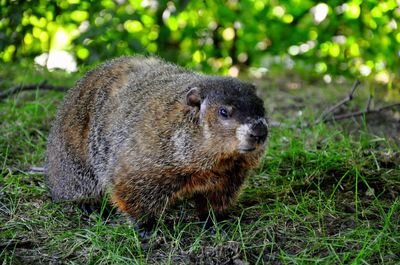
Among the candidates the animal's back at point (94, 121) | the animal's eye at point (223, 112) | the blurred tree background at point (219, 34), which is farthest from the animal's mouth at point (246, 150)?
the blurred tree background at point (219, 34)

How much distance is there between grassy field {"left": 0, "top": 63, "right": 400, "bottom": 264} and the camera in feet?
13.1

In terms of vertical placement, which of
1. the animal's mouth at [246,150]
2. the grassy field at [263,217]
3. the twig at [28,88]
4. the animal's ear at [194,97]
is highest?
the animal's ear at [194,97]

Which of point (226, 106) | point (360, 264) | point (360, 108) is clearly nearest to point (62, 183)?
point (226, 106)

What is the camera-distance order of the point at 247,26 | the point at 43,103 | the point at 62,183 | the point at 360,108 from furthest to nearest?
the point at 247,26 → the point at 360,108 → the point at 43,103 → the point at 62,183

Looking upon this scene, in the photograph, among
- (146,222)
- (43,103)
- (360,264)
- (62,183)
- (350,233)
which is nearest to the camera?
(360,264)

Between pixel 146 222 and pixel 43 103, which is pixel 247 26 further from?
pixel 146 222

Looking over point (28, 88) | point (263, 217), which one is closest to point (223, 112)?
point (263, 217)

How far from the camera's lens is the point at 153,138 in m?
4.33

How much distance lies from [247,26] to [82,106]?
3.69 metres

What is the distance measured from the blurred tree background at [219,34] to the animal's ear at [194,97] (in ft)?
7.69

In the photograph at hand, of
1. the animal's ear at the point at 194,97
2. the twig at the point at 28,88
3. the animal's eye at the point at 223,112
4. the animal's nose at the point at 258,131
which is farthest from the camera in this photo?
the twig at the point at 28,88

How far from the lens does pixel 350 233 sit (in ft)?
13.5

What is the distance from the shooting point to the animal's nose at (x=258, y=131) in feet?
12.5

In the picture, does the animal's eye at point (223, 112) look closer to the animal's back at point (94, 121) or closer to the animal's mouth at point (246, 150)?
the animal's mouth at point (246, 150)
